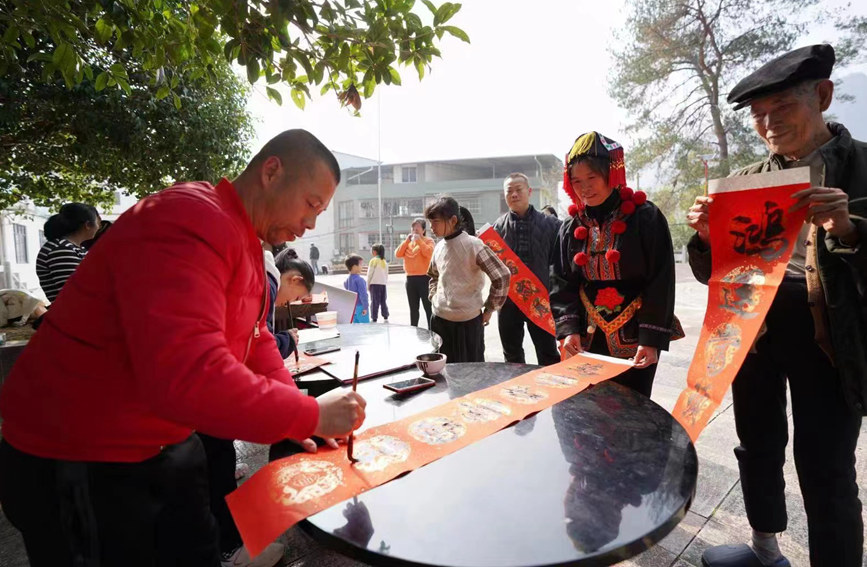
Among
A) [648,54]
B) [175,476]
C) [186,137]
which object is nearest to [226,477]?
[175,476]

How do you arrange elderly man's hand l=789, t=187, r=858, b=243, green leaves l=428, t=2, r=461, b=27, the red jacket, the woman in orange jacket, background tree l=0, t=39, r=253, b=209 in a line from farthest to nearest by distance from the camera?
the woman in orange jacket, background tree l=0, t=39, r=253, b=209, green leaves l=428, t=2, r=461, b=27, elderly man's hand l=789, t=187, r=858, b=243, the red jacket

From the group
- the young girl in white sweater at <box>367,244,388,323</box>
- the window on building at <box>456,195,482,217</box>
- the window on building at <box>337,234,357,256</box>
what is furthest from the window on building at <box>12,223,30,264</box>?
the window on building at <box>456,195,482,217</box>

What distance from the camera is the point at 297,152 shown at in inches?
45.2

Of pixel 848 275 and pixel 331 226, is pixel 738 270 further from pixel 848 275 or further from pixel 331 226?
pixel 331 226

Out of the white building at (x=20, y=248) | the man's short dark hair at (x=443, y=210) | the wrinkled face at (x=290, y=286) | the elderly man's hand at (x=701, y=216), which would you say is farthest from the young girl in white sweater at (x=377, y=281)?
the white building at (x=20, y=248)

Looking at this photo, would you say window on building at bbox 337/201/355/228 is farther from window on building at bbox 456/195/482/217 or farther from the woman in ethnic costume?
the woman in ethnic costume

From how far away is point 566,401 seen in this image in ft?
4.99

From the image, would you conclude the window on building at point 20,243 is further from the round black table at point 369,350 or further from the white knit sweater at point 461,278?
the white knit sweater at point 461,278

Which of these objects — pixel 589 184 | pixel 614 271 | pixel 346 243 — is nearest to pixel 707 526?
pixel 614 271

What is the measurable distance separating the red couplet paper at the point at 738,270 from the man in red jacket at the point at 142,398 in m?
1.29

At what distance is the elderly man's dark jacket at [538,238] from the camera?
3.94 metres

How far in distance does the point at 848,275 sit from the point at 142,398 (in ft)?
6.48

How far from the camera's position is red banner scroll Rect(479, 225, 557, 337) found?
377cm

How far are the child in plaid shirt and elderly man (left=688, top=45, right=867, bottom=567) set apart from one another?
6.32 ft
